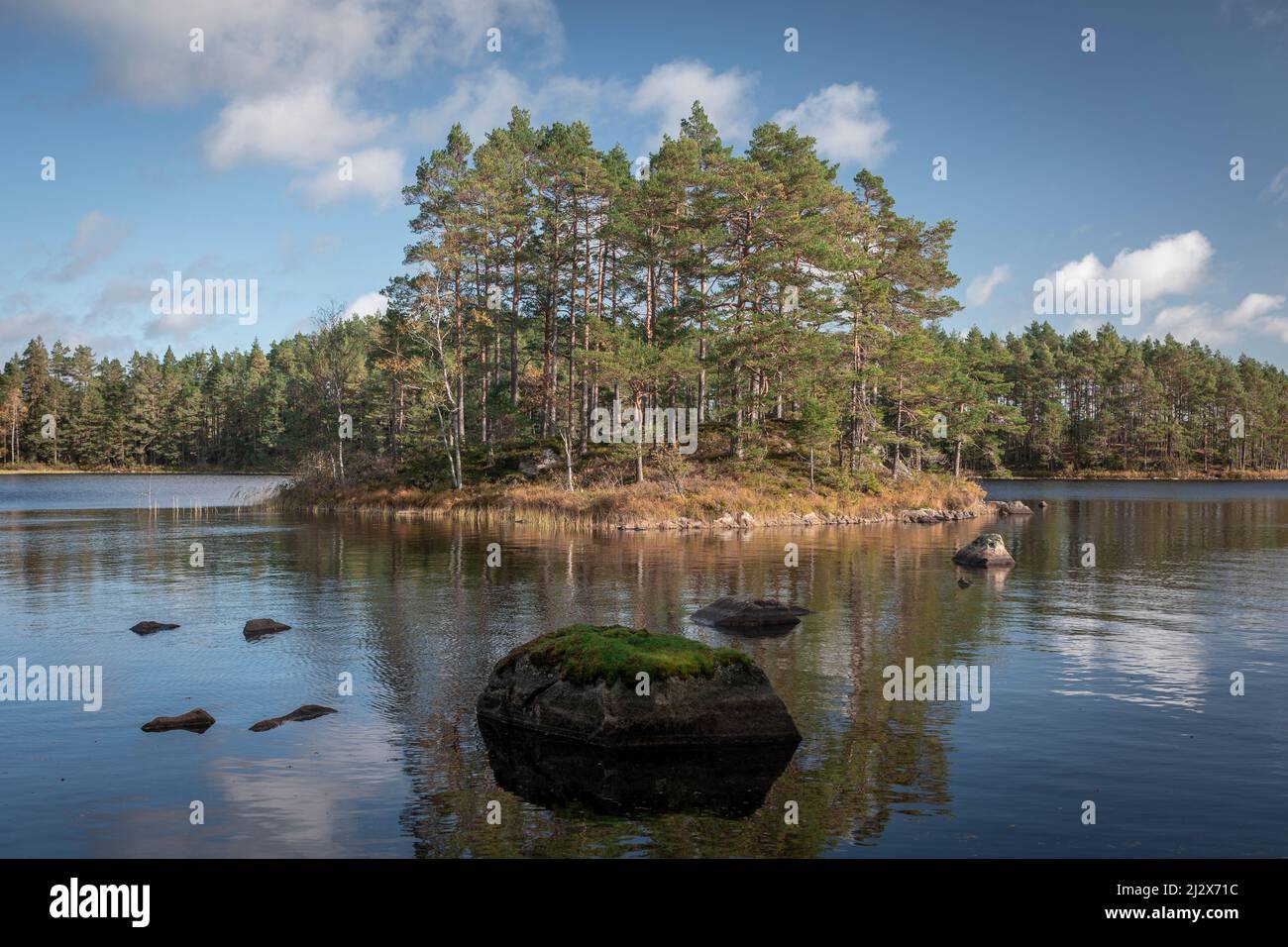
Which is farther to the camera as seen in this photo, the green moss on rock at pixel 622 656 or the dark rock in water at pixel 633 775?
the green moss on rock at pixel 622 656

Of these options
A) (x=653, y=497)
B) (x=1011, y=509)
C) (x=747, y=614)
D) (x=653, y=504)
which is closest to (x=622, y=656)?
(x=747, y=614)

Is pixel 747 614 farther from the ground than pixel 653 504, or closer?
closer

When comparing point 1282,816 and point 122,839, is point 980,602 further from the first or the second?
point 122,839

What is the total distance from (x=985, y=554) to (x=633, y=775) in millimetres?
29295


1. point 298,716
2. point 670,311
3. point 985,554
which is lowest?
point 298,716

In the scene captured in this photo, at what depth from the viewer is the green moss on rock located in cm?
1497

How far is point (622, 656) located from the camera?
15141mm

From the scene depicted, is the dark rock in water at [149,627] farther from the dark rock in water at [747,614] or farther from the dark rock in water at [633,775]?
the dark rock in water at [747,614]

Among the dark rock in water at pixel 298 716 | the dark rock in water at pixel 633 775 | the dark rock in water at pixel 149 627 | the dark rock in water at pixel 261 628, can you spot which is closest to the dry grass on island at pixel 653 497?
the dark rock in water at pixel 261 628

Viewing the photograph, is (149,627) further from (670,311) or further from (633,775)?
(670,311)

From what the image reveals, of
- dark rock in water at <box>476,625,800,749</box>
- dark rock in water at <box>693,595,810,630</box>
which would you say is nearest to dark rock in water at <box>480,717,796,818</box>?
dark rock in water at <box>476,625,800,749</box>

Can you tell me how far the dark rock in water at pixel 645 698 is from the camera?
48.2 ft

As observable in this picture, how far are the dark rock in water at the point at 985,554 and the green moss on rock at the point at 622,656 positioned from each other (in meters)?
25.9

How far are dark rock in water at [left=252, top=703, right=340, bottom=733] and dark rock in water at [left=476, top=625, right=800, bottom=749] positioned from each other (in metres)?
3.06
